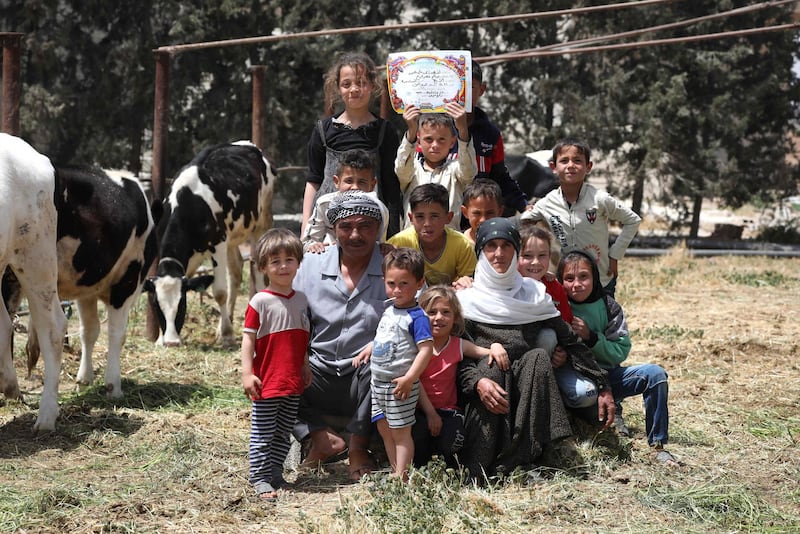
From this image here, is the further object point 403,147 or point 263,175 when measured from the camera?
point 263,175

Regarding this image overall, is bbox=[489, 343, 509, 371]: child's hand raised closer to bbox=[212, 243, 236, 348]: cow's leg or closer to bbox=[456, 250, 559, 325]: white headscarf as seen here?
bbox=[456, 250, 559, 325]: white headscarf

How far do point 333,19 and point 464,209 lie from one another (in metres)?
12.1

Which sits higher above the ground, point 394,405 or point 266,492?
point 394,405

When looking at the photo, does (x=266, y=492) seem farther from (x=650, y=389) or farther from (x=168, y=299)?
(x=168, y=299)

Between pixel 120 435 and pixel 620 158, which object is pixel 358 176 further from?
pixel 620 158

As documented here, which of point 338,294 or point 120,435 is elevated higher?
point 338,294

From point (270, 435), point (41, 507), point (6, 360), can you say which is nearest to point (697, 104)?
point (6, 360)

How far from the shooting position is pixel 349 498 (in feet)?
15.3

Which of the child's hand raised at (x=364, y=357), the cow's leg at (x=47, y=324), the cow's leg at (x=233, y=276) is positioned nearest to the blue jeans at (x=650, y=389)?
the child's hand raised at (x=364, y=357)

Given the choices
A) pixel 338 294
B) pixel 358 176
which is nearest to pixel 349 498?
pixel 338 294

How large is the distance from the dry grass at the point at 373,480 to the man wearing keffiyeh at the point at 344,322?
22 cm

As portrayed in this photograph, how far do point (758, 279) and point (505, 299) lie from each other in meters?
9.04

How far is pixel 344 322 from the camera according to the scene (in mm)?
5125

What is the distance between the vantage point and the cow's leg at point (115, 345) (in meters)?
7.20
